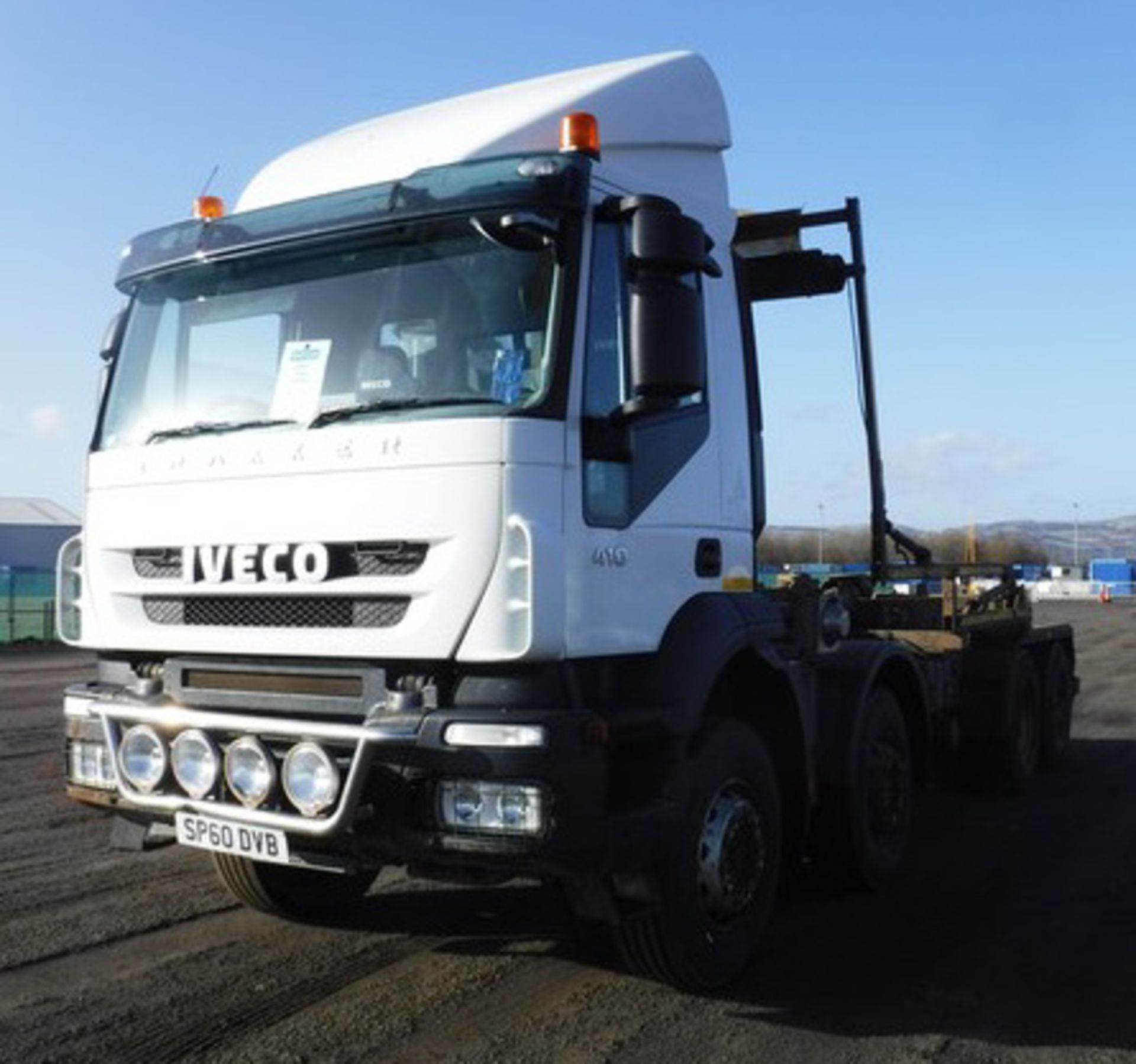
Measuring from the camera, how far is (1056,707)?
10.3 metres

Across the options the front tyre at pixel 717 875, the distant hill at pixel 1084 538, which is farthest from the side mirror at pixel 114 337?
the distant hill at pixel 1084 538

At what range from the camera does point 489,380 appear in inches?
165

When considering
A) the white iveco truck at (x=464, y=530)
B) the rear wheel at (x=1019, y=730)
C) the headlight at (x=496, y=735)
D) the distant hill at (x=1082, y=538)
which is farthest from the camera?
the distant hill at (x=1082, y=538)

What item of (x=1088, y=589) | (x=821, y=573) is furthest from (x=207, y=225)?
(x=1088, y=589)

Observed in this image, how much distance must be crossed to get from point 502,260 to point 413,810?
6.17 feet

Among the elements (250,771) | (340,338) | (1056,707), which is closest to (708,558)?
(340,338)

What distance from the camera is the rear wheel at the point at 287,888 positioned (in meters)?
5.57

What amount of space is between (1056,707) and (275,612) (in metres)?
7.90

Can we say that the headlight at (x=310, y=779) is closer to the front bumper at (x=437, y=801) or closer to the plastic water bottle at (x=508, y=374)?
the front bumper at (x=437, y=801)

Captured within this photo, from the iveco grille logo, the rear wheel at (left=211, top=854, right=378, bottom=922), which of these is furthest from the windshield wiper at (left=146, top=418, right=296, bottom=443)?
the rear wheel at (left=211, top=854, right=378, bottom=922)

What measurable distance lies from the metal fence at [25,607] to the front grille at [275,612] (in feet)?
78.0

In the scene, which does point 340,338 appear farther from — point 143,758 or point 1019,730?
point 1019,730

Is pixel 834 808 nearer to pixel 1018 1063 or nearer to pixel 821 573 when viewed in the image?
pixel 821 573

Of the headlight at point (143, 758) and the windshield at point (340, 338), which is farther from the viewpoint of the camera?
the headlight at point (143, 758)
